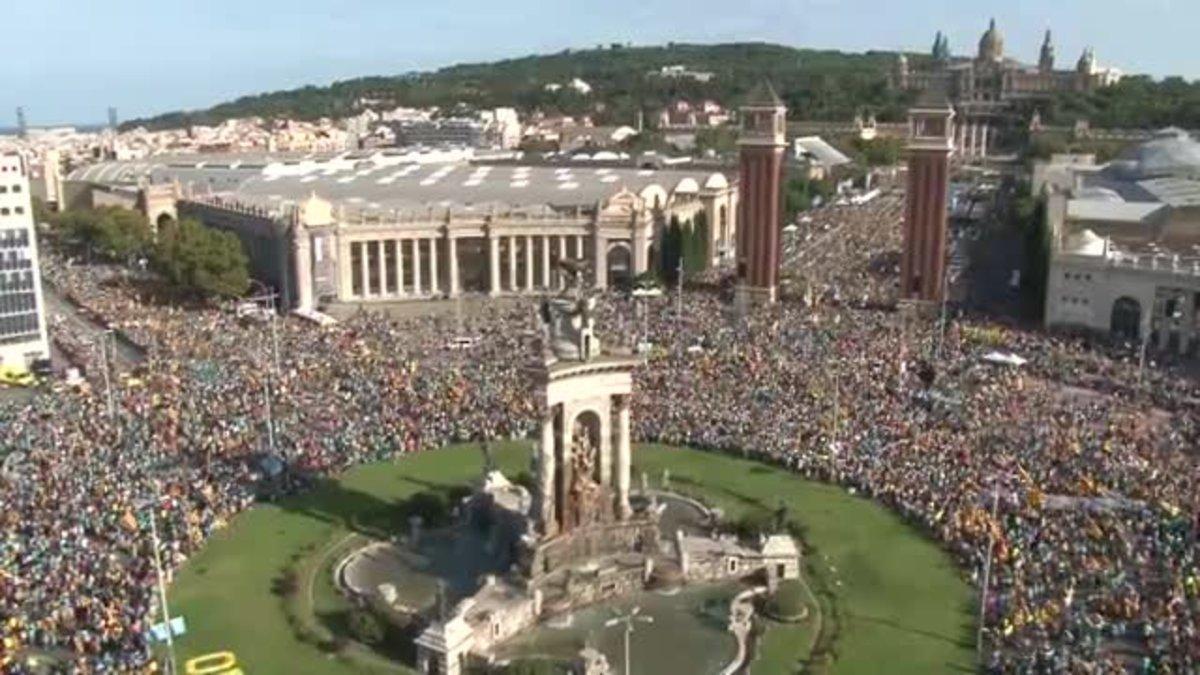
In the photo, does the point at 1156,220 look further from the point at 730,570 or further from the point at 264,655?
the point at 264,655

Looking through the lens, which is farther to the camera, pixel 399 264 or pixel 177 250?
pixel 399 264

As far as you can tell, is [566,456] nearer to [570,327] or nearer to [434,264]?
[570,327]

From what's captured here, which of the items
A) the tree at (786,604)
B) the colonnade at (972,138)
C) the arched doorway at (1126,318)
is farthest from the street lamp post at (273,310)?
the colonnade at (972,138)

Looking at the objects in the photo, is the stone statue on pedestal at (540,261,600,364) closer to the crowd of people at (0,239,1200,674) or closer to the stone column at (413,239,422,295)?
the crowd of people at (0,239,1200,674)

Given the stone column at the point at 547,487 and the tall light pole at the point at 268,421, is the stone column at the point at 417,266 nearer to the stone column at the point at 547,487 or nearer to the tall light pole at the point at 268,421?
the tall light pole at the point at 268,421

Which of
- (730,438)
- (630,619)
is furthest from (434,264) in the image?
(630,619)

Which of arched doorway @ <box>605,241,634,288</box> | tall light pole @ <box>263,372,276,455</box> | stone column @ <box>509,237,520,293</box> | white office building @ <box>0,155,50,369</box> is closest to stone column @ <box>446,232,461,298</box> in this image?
stone column @ <box>509,237,520,293</box>

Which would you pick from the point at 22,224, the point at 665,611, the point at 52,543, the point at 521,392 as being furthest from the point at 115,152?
the point at 665,611
